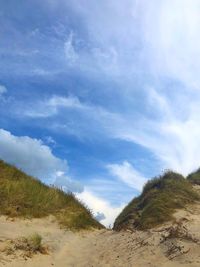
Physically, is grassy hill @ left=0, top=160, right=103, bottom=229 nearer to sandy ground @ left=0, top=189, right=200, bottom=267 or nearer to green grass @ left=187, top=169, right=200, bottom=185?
sandy ground @ left=0, top=189, right=200, bottom=267

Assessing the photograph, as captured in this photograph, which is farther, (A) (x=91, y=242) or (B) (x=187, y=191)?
(B) (x=187, y=191)

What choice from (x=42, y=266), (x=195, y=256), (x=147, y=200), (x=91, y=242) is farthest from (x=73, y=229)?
(x=147, y=200)

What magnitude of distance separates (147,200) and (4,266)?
762 inches

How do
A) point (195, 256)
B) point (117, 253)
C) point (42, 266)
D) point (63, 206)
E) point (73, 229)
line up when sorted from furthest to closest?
point (63, 206), point (73, 229), point (117, 253), point (42, 266), point (195, 256)

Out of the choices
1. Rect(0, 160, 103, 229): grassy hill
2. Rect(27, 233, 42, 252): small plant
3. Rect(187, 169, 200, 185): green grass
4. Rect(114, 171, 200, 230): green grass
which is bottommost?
Rect(27, 233, 42, 252): small plant

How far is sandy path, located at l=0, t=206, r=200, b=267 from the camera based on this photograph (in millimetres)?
12820

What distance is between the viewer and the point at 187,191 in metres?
30.6

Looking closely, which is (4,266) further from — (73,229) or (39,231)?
(73,229)

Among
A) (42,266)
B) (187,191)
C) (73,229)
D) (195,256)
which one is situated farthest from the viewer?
(187,191)

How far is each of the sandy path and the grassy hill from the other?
2.35 ft

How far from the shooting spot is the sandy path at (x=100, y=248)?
12820mm

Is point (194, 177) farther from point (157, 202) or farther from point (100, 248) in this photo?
point (100, 248)

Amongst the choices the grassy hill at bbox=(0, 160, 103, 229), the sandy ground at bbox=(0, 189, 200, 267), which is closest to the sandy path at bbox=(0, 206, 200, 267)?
the sandy ground at bbox=(0, 189, 200, 267)

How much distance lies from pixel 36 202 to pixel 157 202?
1032 centimetres
